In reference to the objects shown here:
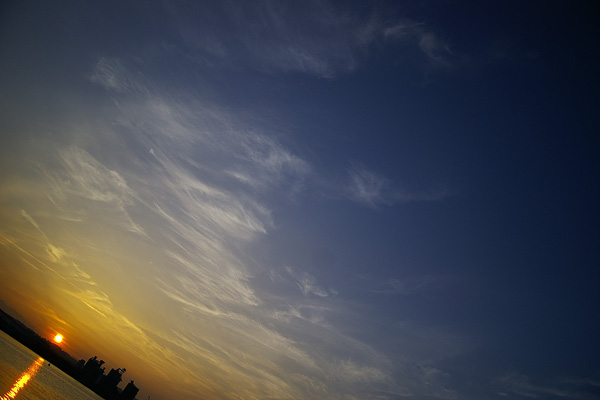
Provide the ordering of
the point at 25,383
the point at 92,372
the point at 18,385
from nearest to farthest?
the point at 18,385
the point at 25,383
the point at 92,372

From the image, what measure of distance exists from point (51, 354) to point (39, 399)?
4004 inches

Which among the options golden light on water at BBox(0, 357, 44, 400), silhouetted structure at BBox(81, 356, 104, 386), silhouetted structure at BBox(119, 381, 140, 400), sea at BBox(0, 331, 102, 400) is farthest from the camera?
silhouetted structure at BBox(81, 356, 104, 386)

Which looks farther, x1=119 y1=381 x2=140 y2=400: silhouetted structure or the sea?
x1=119 y1=381 x2=140 y2=400: silhouetted structure

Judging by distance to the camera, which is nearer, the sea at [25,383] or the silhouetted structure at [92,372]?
the sea at [25,383]

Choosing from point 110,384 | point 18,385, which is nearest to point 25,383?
point 18,385

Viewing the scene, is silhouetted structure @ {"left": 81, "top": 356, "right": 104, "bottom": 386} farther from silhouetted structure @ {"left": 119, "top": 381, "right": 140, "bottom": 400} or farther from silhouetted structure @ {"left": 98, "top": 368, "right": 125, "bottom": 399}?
silhouetted structure @ {"left": 119, "top": 381, "right": 140, "bottom": 400}

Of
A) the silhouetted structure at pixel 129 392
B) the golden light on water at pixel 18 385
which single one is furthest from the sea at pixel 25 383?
the silhouetted structure at pixel 129 392

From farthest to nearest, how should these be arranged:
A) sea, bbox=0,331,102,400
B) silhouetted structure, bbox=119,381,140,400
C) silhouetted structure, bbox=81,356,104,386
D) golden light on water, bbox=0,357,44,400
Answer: silhouetted structure, bbox=81,356,104,386 → silhouetted structure, bbox=119,381,140,400 → sea, bbox=0,331,102,400 → golden light on water, bbox=0,357,44,400

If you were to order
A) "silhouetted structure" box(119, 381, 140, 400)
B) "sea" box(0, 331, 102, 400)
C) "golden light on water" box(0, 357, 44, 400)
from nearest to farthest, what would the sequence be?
"golden light on water" box(0, 357, 44, 400) → "sea" box(0, 331, 102, 400) → "silhouetted structure" box(119, 381, 140, 400)

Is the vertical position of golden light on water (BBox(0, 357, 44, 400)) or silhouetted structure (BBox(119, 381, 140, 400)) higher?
golden light on water (BBox(0, 357, 44, 400))

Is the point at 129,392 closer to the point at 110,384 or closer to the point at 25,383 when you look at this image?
the point at 110,384

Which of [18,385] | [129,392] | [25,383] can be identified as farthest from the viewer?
[129,392]

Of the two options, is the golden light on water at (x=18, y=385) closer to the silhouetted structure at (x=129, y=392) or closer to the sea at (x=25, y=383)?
the sea at (x=25, y=383)

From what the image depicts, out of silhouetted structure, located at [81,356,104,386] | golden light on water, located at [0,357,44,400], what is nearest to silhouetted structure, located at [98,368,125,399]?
silhouetted structure, located at [81,356,104,386]
